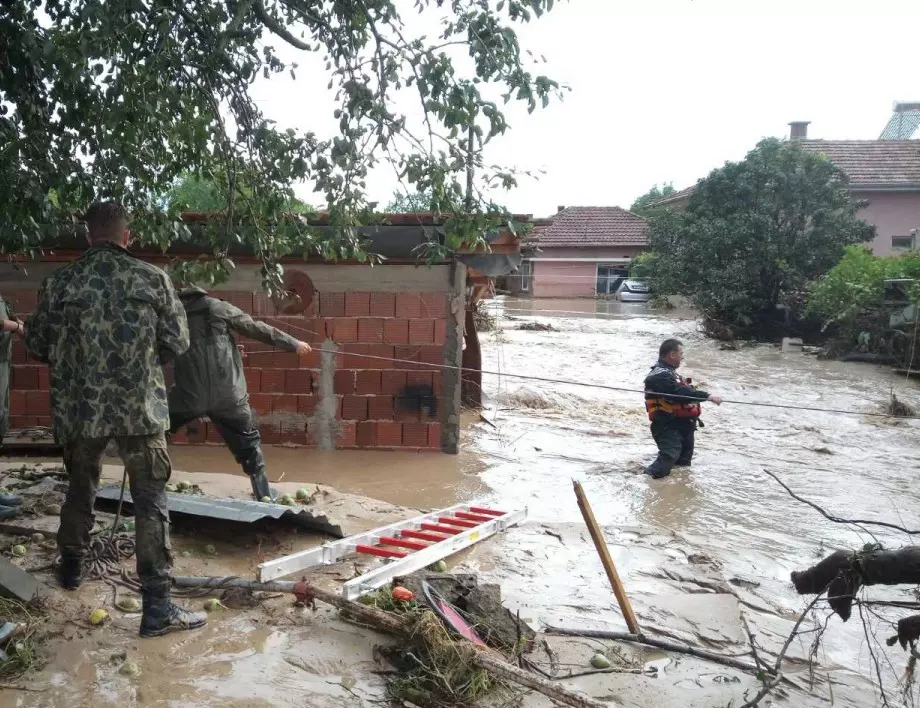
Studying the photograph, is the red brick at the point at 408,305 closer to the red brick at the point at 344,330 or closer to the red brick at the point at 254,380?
the red brick at the point at 344,330

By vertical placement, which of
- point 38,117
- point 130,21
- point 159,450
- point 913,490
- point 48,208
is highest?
point 130,21

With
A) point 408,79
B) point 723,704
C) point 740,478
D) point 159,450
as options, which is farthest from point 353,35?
point 740,478

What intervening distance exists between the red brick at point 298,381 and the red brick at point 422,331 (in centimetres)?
104

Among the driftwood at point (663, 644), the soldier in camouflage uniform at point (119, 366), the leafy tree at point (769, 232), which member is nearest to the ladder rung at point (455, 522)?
the driftwood at point (663, 644)

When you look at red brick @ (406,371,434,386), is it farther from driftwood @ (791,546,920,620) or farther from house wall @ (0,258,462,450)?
driftwood @ (791,546,920,620)

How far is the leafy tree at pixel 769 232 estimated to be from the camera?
21359mm

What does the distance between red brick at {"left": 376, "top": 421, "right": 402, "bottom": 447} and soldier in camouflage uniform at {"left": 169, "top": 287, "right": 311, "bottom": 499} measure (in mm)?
2449

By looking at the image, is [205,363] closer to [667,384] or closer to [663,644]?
[663,644]

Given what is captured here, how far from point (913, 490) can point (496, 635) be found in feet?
19.8

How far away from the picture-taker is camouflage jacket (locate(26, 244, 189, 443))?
3188 millimetres

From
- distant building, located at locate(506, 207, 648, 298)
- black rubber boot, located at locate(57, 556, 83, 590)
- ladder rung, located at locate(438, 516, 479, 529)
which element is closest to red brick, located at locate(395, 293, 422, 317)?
ladder rung, located at locate(438, 516, 479, 529)

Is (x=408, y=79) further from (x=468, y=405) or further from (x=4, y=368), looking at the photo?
(x=468, y=405)

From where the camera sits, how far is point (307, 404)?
25.2 ft

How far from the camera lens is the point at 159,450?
329 centimetres
